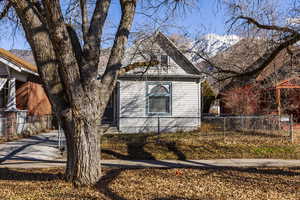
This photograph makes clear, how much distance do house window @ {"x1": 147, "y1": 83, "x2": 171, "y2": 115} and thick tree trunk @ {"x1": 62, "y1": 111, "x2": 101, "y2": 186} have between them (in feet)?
34.8

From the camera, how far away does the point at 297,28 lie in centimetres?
798

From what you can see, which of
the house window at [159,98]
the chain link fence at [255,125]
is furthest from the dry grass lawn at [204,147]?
the house window at [159,98]

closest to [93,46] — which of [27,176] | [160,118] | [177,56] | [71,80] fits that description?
[71,80]

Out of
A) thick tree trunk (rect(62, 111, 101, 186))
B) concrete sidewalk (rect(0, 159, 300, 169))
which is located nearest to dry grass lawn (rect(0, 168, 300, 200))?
thick tree trunk (rect(62, 111, 101, 186))

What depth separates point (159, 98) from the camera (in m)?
16.6

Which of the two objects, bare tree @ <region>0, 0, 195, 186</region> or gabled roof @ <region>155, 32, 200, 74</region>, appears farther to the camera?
gabled roof @ <region>155, 32, 200, 74</region>

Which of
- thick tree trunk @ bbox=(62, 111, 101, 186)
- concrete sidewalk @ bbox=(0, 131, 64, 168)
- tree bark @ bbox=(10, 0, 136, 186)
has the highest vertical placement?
tree bark @ bbox=(10, 0, 136, 186)

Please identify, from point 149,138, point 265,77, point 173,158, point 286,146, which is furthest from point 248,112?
point 173,158

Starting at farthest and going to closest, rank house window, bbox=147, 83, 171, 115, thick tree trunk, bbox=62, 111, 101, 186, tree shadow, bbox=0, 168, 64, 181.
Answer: house window, bbox=147, 83, 171, 115, tree shadow, bbox=0, 168, 64, 181, thick tree trunk, bbox=62, 111, 101, 186

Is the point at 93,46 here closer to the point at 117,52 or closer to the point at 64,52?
the point at 117,52

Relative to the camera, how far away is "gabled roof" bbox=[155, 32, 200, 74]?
1583cm

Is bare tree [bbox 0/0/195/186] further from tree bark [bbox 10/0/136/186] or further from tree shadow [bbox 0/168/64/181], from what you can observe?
tree shadow [bbox 0/168/64/181]

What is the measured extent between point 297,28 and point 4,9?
801 centimetres

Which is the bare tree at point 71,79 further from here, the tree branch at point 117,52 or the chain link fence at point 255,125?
the chain link fence at point 255,125
